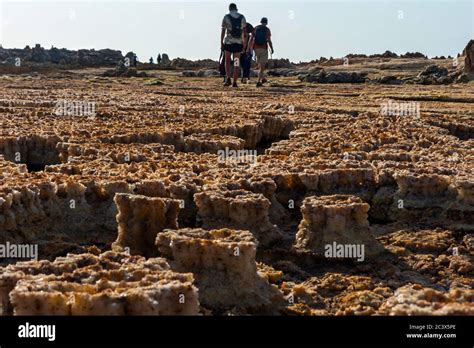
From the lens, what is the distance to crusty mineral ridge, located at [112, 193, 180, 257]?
13.8 feet

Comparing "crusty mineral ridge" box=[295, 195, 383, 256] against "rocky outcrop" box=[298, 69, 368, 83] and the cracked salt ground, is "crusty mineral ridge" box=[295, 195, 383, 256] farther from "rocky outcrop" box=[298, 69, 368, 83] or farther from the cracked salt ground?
"rocky outcrop" box=[298, 69, 368, 83]

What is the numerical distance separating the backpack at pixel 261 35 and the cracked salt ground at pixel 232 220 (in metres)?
8.22

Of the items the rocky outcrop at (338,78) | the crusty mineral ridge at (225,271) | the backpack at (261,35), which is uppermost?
the backpack at (261,35)

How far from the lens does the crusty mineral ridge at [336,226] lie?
14.0 ft

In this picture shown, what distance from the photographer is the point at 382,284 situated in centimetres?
381

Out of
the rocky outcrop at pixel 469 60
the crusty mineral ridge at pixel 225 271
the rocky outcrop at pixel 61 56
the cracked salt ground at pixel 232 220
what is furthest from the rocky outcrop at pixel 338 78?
the rocky outcrop at pixel 61 56

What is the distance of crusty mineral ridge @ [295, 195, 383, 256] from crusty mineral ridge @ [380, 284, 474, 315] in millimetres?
1161

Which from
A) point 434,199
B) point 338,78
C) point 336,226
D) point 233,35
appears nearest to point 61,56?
point 338,78

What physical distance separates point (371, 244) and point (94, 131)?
12.5 feet

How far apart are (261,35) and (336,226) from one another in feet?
39.3

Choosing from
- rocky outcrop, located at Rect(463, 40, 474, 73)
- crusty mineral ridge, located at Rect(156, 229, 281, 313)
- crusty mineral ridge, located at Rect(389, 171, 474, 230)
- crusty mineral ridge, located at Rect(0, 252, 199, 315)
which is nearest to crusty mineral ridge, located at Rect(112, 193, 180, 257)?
crusty mineral ridge, located at Rect(156, 229, 281, 313)

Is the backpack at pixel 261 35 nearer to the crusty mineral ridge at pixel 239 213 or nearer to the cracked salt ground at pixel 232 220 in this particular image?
the cracked salt ground at pixel 232 220
